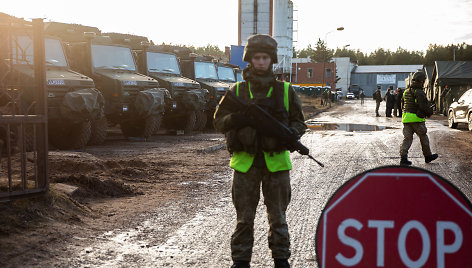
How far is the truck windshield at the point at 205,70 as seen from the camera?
19.9 meters

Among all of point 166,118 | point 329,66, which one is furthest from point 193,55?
point 329,66

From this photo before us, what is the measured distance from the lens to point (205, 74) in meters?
20.2

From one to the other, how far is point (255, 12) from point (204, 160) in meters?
60.5

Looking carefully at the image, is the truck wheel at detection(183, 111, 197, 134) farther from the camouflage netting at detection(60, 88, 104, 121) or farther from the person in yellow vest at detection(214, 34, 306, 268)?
the person in yellow vest at detection(214, 34, 306, 268)

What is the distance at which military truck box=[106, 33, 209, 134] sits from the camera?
644 inches

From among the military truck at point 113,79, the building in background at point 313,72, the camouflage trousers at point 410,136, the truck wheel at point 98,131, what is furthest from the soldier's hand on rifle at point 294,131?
the building in background at point 313,72

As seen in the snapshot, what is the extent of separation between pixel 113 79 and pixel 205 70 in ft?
22.9

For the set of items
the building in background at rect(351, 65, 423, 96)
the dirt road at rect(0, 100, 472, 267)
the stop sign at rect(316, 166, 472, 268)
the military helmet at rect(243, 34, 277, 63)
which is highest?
the building in background at rect(351, 65, 423, 96)

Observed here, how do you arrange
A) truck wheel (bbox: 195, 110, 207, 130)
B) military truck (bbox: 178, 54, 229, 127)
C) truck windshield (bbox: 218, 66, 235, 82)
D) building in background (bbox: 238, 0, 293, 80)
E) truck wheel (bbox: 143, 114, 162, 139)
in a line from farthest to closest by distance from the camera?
1. building in background (bbox: 238, 0, 293, 80)
2. truck windshield (bbox: 218, 66, 235, 82)
3. military truck (bbox: 178, 54, 229, 127)
4. truck wheel (bbox: 195, 110, 207, 130)
5. truck wheel (bbox: 143, 114, 162, 139)

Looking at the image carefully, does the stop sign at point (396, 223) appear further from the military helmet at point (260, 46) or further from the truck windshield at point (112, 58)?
the truck windshield at point (112, 58)

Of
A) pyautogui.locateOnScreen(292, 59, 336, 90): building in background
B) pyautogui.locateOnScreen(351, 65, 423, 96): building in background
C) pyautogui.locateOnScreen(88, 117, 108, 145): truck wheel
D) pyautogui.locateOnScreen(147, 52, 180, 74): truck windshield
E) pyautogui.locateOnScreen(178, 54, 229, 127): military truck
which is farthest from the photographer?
pyautogui.locateOnScreen(351, 65, 423, 96): building in background

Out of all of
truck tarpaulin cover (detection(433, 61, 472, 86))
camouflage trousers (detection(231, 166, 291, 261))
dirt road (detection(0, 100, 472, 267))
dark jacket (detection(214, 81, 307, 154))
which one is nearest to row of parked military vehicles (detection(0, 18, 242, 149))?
dirt road (detection(0, 100, 472, 267))

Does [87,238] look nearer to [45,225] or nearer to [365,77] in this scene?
[45,225]

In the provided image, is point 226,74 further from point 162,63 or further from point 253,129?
point 253,129
